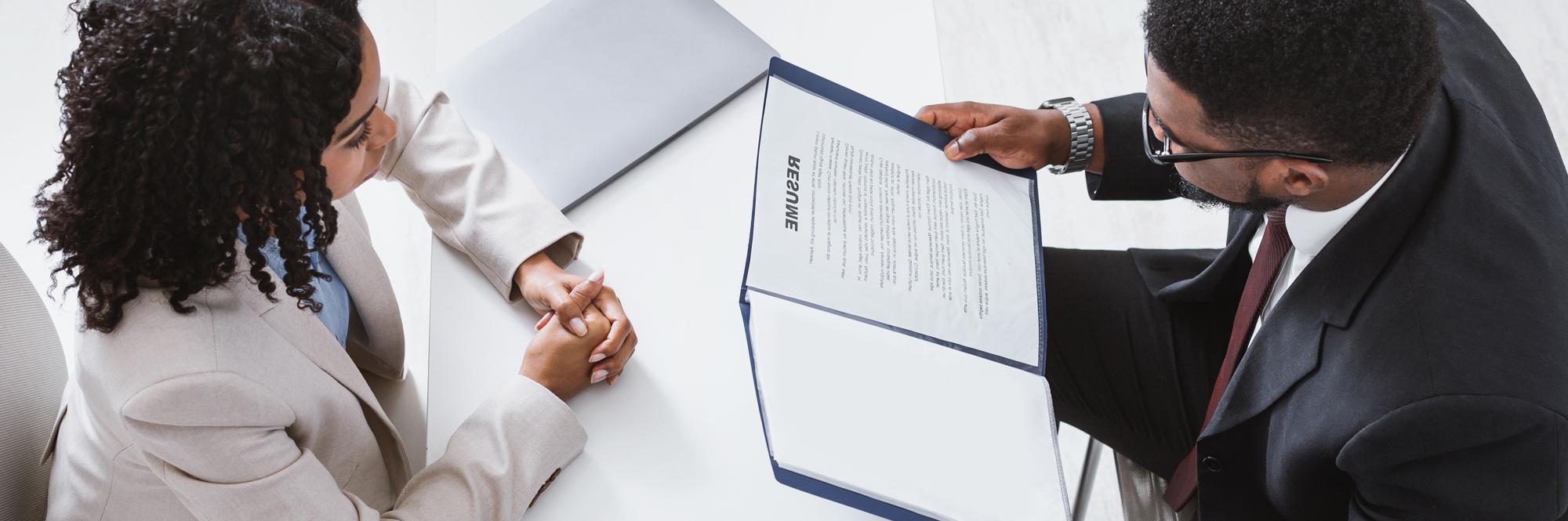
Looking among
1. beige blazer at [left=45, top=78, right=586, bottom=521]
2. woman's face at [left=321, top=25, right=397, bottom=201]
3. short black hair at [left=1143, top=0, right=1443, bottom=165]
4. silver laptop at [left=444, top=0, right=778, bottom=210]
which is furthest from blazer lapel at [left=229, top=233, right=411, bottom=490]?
short black hair at [left=1143, top=0, right=1443, bottom=165]

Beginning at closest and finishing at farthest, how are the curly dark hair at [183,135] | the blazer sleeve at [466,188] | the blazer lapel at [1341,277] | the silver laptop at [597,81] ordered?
the curly dark hair at [183,135] → the blazer lapel at [1341,277] → the blazer sleeve at [466,188] → the silver laptop at [597,81]

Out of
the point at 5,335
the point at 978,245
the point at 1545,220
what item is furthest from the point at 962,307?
the point at 5,335

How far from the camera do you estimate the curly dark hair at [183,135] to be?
0.73 meters

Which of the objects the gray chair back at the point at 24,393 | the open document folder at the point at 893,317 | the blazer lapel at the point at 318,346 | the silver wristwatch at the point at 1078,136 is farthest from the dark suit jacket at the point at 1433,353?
the gray chair back at the point at 24,393

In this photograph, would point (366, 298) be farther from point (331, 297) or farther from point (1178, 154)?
point (1178, 154)

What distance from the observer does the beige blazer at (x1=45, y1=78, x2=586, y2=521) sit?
82 centimetres

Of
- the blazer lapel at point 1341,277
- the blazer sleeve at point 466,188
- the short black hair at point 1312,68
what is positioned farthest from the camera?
the blazer sleeve at point 466,188

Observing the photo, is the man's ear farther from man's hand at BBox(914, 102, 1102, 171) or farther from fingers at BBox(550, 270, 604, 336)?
fingers at BBox(550, 270, 604, 336)

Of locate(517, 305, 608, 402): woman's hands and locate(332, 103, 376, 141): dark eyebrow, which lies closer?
locate(332, 103, 376, 141): dark eyebrow

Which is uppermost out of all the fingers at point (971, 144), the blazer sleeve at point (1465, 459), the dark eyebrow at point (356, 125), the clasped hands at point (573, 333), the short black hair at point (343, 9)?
the short black hair at point (343, 9)

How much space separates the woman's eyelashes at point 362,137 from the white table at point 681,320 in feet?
0.81

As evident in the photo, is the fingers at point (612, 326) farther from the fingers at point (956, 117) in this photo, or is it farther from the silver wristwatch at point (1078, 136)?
the silver wristwatch at point (1078, 136)

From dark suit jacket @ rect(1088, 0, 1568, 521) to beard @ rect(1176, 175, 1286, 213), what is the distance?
8 cm

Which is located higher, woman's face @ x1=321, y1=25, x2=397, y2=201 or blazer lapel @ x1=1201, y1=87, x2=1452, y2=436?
woman's face @ x1=321, y1=25, x2=397, y2=201
